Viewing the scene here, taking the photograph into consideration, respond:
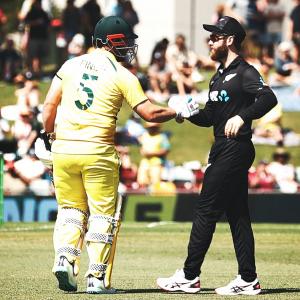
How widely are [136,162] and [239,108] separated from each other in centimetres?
1274

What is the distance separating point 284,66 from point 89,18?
4126 mm

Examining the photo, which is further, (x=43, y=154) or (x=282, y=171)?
(x=282, y=171)

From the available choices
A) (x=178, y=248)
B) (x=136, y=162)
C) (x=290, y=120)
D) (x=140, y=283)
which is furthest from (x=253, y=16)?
(x=140, y=283)

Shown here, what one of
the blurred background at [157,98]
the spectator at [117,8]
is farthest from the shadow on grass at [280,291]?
the spectator at [117,8]

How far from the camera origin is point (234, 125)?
8.40 meters

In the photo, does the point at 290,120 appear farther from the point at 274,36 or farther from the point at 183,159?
the point at 274,36

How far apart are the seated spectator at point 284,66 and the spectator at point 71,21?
13.7ft

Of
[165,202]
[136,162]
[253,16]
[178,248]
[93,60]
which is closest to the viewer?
[93,60]

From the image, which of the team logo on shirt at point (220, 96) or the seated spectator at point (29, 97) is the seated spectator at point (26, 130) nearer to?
the seated spectator at point (29, 97)

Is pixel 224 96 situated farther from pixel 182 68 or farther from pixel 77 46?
pixel 182 68

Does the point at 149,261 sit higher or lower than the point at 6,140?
lower

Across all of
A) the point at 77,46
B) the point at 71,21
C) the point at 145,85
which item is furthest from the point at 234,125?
the point at 71,21

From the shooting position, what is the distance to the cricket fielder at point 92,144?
332 inches

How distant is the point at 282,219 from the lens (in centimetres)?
1681
